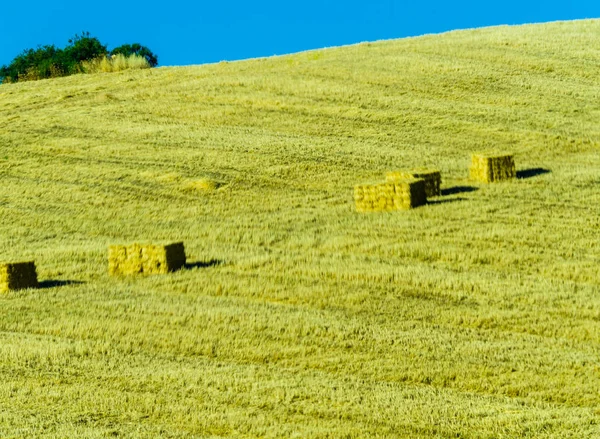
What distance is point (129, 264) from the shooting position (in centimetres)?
2311

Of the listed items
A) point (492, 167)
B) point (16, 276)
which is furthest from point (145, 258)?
point (492, 167)

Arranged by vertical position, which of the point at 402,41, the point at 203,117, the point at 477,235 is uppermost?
the point at 402,41

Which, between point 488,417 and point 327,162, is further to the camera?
point 327,162

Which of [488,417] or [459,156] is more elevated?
[459,156]

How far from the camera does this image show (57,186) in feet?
109

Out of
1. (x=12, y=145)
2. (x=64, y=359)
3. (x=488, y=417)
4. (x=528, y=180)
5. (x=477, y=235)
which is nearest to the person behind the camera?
(x=488, y=417)

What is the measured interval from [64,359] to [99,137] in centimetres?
2311

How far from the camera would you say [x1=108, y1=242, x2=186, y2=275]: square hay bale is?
22.7 meters

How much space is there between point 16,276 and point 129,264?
213cm

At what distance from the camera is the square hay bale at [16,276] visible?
22.4 m

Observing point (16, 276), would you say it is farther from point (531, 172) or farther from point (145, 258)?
point (531, 172)

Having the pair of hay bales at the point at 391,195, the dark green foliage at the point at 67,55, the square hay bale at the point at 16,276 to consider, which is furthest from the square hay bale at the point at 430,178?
the dark green foliage at the point at 67,55

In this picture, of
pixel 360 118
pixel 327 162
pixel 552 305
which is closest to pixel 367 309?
pixel 552 305

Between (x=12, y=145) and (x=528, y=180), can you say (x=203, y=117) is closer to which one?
(x=12, y=145)
